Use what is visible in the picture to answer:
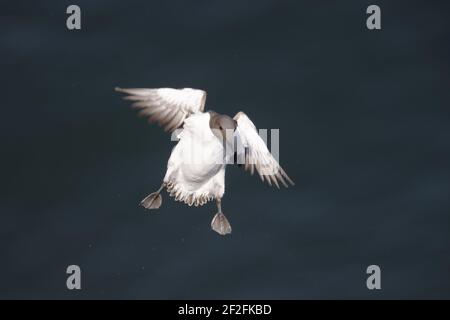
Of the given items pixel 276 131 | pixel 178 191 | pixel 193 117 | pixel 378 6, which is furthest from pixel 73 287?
pixel 378 6

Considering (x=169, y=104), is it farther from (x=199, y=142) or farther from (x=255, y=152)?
(x=255, y=152)

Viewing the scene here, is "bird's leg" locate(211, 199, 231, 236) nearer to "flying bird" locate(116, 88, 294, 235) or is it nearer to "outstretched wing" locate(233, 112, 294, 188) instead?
"flying bird" locate(116, 88, 294, 235)

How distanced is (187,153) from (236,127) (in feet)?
2.15

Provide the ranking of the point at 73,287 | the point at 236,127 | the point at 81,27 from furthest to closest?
the point at 81,27
the point at 73,287
the point at 236,127

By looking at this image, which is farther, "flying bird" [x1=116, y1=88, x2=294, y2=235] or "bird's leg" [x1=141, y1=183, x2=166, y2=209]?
"bird's leg" [x1=141, y1=183, x2=166, y2=209]

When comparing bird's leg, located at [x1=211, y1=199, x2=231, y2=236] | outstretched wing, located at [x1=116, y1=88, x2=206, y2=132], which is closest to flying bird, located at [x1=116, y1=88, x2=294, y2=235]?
outstretched wing, located at [x1=116, y1=88, x2=206, y2=132]

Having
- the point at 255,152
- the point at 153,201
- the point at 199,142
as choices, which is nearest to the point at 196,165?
the point at 199,142

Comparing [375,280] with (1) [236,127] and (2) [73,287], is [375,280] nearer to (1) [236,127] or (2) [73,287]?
(1) [236,127]

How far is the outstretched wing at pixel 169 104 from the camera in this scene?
39.9 feet

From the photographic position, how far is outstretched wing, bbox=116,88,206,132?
39.9 feet

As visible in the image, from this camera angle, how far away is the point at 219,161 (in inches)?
472

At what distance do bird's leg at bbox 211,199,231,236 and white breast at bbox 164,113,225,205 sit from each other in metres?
0.40

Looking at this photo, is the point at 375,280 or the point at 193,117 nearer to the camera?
the point at 193,117
